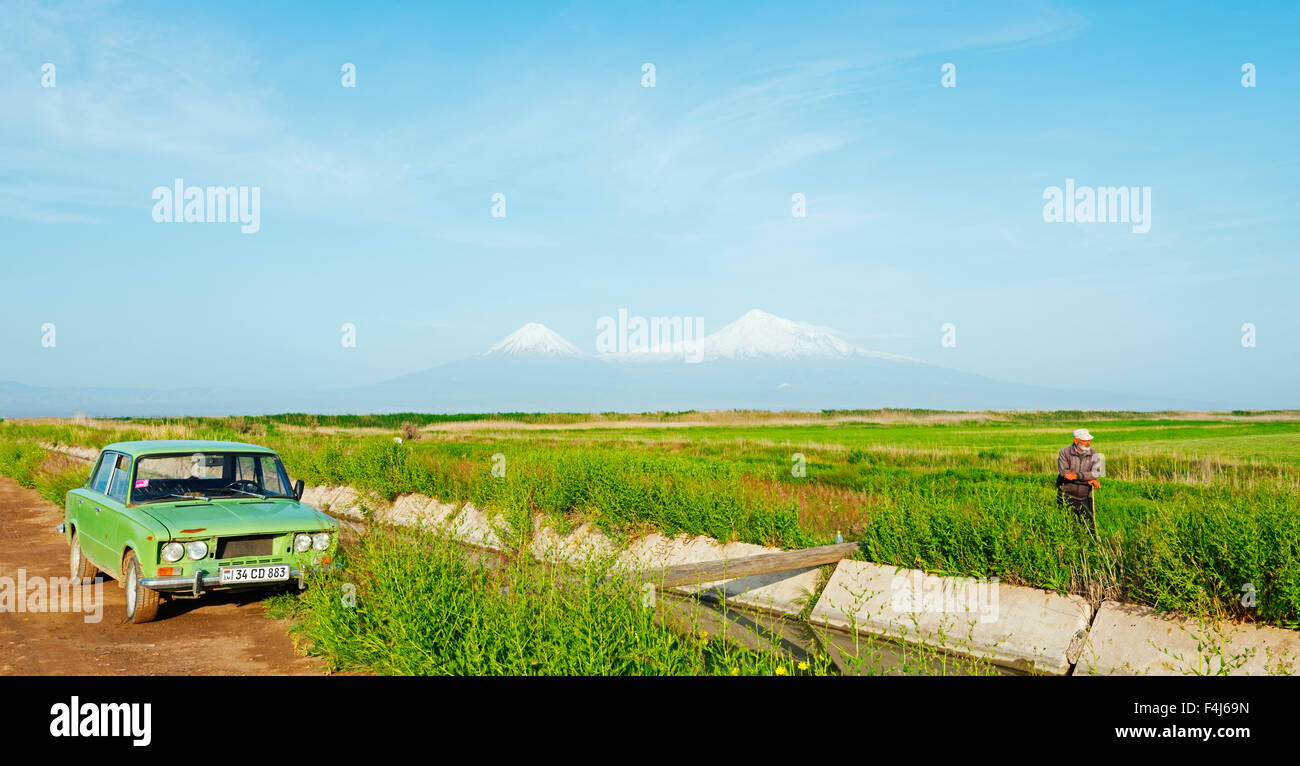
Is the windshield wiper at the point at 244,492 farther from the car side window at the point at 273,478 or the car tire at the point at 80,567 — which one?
the car tire at the point at 80,567

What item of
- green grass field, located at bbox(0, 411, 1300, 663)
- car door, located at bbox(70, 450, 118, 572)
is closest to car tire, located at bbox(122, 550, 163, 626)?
car door, located at bbox(70, 450, 118, 572)

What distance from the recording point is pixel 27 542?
15.8 meters

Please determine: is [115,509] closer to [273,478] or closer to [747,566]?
[273,478]

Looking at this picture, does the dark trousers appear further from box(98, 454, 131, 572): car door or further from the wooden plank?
box(98, 454, 131, 572): car door

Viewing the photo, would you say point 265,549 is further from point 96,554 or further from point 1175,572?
point 1175,572

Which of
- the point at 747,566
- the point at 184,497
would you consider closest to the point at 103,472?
the point at 184,497

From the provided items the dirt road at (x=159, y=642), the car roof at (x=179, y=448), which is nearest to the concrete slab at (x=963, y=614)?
the dirt road at (x=159, y=642)

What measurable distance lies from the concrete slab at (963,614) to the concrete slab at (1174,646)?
1.02 ft

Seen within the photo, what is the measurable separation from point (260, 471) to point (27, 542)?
905 cm

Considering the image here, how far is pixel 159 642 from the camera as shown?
8383mm

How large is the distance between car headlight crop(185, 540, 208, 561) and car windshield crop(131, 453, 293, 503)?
1295 millimetres

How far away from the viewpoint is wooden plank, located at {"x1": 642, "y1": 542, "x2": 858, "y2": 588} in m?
10.2

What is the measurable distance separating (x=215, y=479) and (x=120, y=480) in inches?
41.7
